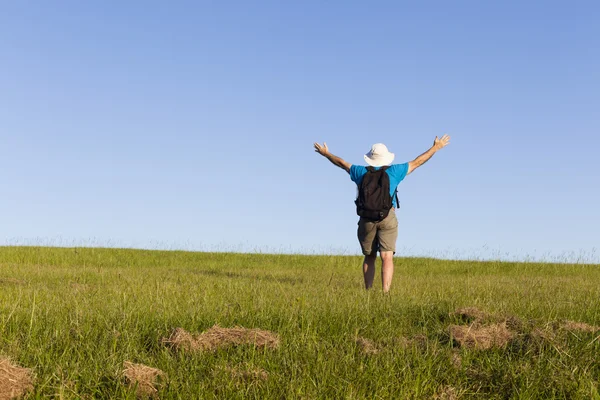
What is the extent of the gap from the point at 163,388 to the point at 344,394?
3.97 feet

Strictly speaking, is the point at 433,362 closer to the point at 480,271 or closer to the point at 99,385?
the point at 99,385

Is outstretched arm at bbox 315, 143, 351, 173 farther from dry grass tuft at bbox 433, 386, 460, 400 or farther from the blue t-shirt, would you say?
dry grass tuft at bbox 433, 386, 460, 400

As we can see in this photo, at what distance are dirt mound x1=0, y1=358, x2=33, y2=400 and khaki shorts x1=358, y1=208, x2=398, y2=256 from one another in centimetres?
630

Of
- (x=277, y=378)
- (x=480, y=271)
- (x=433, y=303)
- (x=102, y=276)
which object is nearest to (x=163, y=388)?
(x=277, y=378)

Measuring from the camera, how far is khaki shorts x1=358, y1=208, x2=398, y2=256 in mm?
9633

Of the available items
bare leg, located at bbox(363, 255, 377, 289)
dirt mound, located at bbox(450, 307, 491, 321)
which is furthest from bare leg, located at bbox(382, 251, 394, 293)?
dirt mound, located at bbox(450, 307, 491, 321)

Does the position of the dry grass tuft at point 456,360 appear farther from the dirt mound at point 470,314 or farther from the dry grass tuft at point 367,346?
the dirt mound at point 470,314

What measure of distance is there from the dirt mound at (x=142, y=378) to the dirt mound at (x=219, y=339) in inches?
21.8

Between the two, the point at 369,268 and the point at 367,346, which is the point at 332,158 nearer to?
the point at 369,268

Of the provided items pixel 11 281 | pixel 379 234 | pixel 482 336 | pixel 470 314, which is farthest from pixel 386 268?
pixel 11 281

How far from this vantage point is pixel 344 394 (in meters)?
3.93

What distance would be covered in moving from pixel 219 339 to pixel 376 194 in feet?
16.6

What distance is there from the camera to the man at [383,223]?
963 centimetres

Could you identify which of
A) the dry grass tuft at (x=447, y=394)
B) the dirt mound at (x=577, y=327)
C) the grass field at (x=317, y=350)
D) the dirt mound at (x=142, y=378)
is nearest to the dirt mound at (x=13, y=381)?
the grass field at (x=317, y=350)
